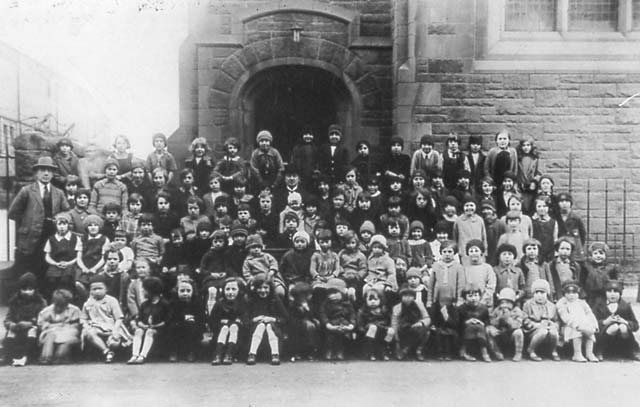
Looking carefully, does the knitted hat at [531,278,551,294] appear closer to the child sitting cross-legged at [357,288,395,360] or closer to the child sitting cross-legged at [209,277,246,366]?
the child sitting cross-legged at [357,288,395,360]

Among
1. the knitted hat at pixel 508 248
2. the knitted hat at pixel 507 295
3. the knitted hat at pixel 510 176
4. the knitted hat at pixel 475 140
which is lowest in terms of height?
the knitted hat at pixel 507 295

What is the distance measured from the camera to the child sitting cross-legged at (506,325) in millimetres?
6406

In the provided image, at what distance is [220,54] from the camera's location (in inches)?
430

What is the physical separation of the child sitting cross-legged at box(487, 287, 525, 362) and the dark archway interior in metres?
5.12

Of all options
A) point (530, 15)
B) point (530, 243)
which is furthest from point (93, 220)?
point (530, 15)

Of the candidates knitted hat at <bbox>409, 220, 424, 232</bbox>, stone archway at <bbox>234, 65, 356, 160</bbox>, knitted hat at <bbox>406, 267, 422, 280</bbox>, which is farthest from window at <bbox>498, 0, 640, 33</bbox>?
knitted hat at <bbox>406, 267, 422, 280</bbox>

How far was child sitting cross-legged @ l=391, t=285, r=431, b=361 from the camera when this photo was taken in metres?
6.48

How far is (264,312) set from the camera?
6.50m

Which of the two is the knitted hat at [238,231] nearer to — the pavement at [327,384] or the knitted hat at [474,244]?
the pavement at [327,384]

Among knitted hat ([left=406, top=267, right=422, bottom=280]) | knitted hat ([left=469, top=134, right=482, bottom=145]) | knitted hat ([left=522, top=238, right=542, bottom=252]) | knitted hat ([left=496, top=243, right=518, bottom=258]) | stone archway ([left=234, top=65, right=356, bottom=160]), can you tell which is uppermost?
stone archway ([left=234, top=65, right=356, bottom=160])

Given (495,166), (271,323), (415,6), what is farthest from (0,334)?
(415,6)

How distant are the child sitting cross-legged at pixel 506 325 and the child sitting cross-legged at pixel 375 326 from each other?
35.4 inches

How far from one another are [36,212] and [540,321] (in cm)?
509

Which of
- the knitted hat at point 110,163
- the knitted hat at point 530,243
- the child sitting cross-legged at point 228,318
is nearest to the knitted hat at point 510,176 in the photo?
the knitted hat at point 530,243
